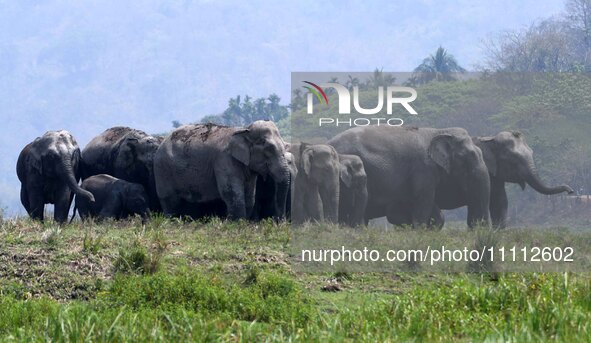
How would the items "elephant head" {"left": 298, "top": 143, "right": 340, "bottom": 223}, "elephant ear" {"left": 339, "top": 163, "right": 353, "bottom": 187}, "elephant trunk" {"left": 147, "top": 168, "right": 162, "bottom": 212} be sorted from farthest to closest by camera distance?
"elephant ear" {"left": 339, "top": 163, "right": 353, "bottom": 187}, "elephant trunk" {"left": 147, "top": 168, "right": 162, "bottom": 212}, "elephant head" {"left": 298, "top": 143, "right": 340, "bottom": 223}

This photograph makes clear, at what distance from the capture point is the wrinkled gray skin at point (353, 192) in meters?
29.1

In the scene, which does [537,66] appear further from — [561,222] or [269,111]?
[561,222]

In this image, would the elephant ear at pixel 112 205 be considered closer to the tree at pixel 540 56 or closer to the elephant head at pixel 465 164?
the elephant head at pixel 465 164

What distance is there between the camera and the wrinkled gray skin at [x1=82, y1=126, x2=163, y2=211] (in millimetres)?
28797

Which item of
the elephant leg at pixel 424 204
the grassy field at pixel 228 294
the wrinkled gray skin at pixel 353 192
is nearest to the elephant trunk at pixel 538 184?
the elephant leg at pixel 424 204

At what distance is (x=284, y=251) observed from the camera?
829 inches

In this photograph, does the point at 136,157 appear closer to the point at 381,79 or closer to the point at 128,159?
the point at 128,159

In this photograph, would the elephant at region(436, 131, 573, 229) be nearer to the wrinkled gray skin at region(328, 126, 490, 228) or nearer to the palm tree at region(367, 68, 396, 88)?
the wrinkled gray skin at region(328, 126, 490, 228)

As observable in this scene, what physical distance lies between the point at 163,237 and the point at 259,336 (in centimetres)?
731

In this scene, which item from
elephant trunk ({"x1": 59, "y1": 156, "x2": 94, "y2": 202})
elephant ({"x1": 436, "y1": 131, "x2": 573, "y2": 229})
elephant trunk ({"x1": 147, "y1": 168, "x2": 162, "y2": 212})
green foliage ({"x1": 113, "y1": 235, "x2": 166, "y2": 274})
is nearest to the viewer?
green foliage ({"x1": 113, "y1": 235, "x2": 166, "y2": 274})

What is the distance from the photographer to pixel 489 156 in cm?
3172

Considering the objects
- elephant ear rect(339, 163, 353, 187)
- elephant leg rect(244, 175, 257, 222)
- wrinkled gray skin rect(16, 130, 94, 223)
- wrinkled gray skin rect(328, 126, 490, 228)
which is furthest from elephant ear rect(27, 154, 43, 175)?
wrinkled gray skin rect(328, 126, 490, 228)

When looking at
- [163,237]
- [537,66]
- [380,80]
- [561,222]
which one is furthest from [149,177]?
[537,66]

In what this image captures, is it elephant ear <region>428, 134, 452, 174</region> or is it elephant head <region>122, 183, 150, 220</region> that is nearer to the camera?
elephant head <region>122, 183, 150, 220</region>
